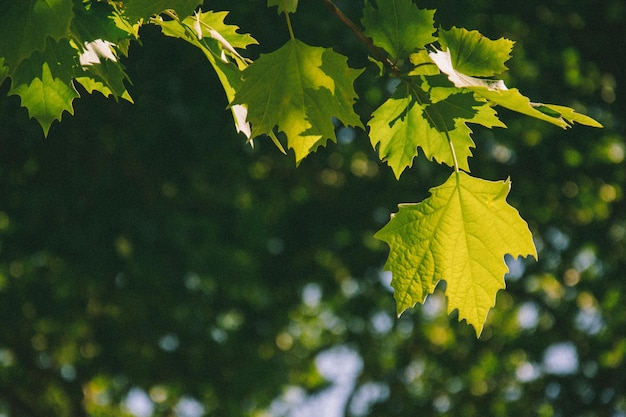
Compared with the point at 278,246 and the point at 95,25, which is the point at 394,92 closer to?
the point at 95,25

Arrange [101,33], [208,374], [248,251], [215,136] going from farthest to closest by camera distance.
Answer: [208,374] → [248,251] → [215,136] → [101,33]

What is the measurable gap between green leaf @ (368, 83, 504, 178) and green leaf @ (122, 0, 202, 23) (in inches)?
18.4

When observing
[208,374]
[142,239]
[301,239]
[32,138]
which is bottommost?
[208,374]

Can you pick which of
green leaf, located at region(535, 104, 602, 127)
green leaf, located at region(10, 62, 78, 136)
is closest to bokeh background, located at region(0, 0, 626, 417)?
green leaf, located at region(10, 62, 78, 136)

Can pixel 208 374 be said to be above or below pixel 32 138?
below

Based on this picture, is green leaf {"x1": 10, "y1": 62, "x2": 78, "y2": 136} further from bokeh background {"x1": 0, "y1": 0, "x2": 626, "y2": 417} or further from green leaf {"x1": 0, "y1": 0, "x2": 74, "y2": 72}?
bokeh background {"x1": 0, "y1": 0, "x2": 626, "y2": 417}

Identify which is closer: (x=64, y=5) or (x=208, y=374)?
(x=64, y=5)

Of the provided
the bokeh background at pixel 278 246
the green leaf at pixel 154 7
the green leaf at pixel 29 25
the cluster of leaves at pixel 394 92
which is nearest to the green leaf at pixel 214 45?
the cluster of leaves at pixel 394 92

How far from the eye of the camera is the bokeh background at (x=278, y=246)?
5.51 m

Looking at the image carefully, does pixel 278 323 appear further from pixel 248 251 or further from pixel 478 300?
pixel 478 300

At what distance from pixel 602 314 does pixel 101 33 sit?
27.2ft

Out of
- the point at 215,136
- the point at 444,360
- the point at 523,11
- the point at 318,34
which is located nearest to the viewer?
the point at 318,34

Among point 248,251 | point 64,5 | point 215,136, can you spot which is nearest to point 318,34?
point 215,136

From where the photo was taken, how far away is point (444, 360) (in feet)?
31.3
